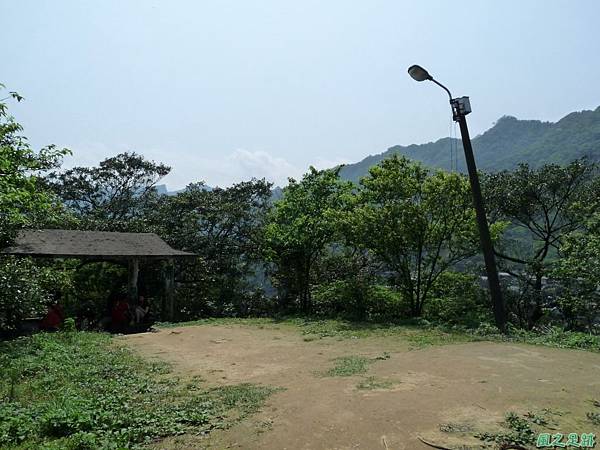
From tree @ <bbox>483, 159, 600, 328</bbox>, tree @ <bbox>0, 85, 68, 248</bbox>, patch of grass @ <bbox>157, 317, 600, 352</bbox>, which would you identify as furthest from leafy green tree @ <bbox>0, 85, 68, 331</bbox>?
tree @ <bbox>483, 159, 600, 328</bbox>

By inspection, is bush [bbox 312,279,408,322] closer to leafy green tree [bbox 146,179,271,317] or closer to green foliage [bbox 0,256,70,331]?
leafy green tree [bbox 146,179,271,317]

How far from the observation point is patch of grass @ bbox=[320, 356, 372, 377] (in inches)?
267

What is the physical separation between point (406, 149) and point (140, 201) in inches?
5618

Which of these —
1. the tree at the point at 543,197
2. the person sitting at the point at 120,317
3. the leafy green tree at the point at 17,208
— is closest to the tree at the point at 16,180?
the leafy green tree at the point at 17,208

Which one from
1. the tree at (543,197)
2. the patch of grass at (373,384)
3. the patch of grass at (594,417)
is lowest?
the patch of grass at (594,417)

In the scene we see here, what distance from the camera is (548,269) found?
14.3 meters

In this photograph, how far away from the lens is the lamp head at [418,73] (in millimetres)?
10508

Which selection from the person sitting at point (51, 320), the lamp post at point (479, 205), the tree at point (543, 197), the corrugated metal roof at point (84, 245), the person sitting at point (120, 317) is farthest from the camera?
the tree at point (543, 197)

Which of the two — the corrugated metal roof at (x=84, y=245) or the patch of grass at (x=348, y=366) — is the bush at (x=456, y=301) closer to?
the patch of grass at (x=348, y=366)

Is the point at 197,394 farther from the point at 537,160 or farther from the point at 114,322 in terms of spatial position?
the point at 537,160

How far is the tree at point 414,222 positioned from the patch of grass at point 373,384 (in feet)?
26.2

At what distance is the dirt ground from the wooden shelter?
509 centimetres

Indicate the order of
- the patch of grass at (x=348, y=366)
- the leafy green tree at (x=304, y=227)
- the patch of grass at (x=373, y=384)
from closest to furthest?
the patch of grass at (x=373, y=384) < the patch of grass at (x=348, y=366) < the leafy green tree at (x=304, y=227)

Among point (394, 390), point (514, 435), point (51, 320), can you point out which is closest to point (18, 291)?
point (51, 320)
